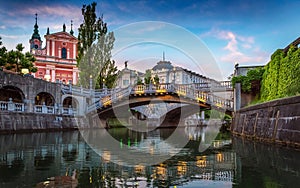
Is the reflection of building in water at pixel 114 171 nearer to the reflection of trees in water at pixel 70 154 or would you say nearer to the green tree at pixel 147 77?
the reflection of trees in water at pixel 70 154

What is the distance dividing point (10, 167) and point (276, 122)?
975 cm

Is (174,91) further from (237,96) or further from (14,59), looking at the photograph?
(14,59)

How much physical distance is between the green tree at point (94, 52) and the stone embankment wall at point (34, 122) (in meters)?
5.24

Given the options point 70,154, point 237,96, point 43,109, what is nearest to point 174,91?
point 237,96

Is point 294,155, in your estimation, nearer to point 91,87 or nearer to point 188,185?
point 188,185

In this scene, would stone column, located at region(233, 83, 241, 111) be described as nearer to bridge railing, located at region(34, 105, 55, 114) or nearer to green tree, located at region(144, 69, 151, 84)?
bridge railing, located at region(34, 105, 55, 114)

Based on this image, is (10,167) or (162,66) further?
(162,66)

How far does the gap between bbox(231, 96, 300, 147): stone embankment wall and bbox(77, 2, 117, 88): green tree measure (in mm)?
16221

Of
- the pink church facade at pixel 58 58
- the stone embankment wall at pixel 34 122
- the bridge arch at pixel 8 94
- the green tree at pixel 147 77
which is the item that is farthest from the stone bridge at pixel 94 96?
the pink church facade at pixel 58 58

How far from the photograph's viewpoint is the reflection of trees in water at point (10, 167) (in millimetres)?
6449

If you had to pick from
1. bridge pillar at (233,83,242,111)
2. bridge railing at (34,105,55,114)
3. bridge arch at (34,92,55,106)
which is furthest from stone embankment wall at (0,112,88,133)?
bridge pillar at (233,83,242,111)

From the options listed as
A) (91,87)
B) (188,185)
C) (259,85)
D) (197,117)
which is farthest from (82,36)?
(197,117)

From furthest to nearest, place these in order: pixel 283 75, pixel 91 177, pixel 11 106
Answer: pixel 11 106 → pixel 283 75 → pixel 91 177

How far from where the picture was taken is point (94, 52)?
29906mm
